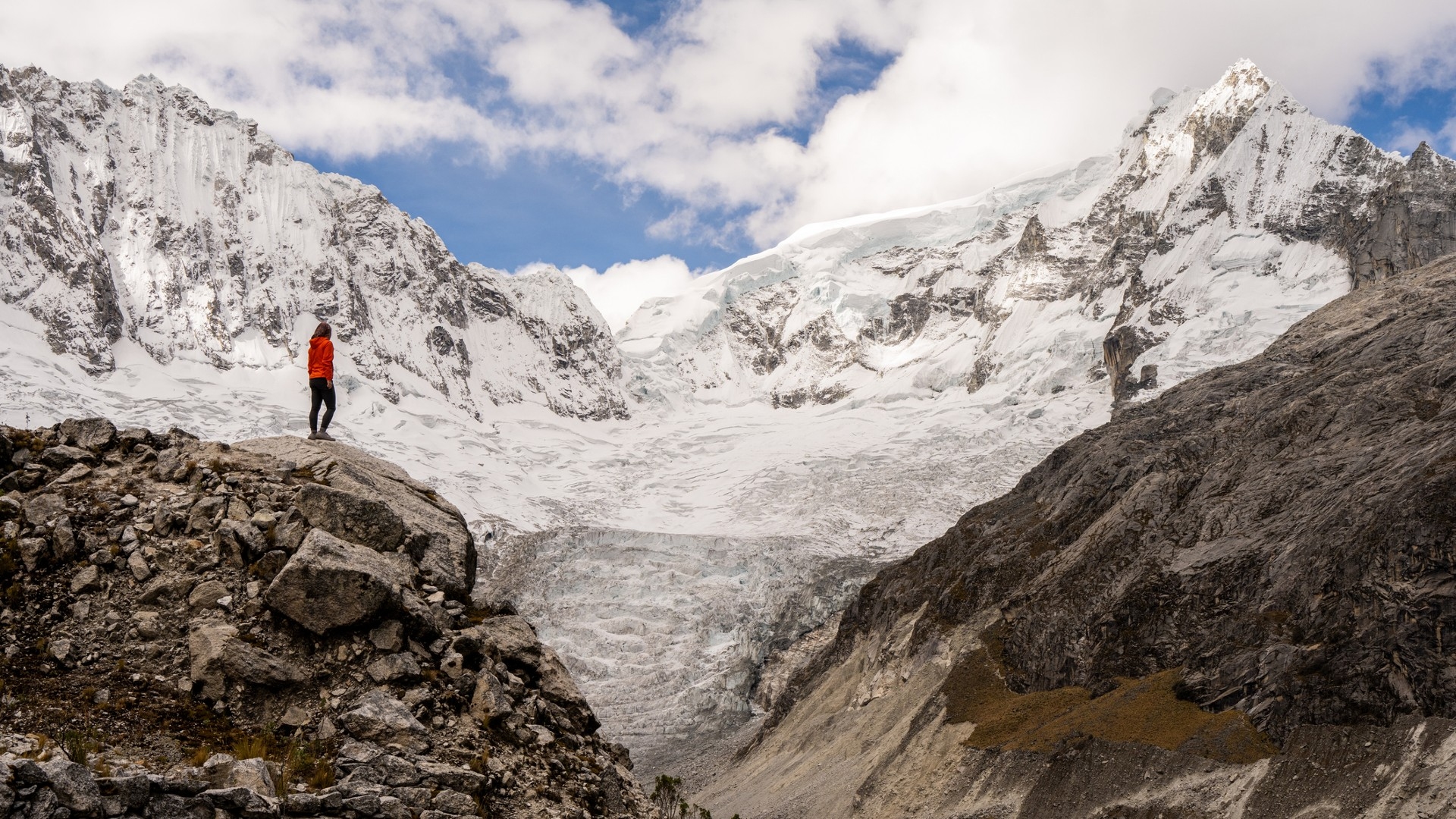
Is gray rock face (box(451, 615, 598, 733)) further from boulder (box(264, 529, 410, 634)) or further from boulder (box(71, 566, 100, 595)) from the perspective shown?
boulder (box(71, 566, 100, 595))

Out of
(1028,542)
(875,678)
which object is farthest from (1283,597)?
(875,678)

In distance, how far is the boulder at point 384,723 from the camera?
510 inches

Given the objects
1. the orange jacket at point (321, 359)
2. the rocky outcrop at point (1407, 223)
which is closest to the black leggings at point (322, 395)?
the orange jacket at point (321, 359)

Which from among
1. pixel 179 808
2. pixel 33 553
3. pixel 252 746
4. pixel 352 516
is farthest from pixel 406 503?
pixel 179 808

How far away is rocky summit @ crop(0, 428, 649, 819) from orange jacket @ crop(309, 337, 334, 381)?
390 centimetres

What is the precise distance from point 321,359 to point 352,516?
235 inches

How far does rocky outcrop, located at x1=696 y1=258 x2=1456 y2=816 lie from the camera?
46.3 meters

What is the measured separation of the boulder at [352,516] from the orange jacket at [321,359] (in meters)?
5.35

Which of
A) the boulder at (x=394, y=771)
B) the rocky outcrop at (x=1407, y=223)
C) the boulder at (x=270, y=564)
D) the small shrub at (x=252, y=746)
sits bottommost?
the boulder at (x=394, y=771)

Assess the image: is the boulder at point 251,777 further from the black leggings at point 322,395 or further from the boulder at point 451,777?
the black leggings at point 322,395

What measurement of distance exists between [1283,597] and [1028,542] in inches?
1019

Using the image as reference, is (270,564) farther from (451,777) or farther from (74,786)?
(74,786)

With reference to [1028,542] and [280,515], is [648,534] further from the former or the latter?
[280,515]

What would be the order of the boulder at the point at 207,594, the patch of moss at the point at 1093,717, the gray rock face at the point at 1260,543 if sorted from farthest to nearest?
the gray rock face at the point at 1260,543, the patch of moss at the point at 1093,717, the boulder at the point at 207,594
